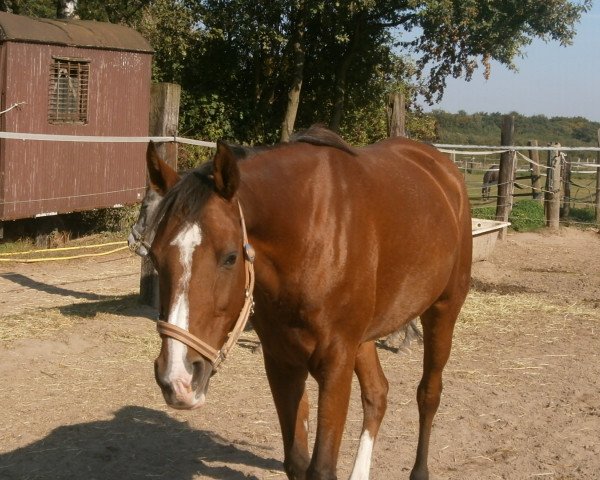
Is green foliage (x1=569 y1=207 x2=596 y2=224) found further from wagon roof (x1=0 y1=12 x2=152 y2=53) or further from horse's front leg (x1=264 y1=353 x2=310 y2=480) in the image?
horse's front leg (x1=264 y1=353 x2=310 y2=480)

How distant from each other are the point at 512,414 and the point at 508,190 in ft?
29.0

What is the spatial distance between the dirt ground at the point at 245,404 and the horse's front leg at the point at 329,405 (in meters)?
1.04

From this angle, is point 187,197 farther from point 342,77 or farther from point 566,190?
point 342,77

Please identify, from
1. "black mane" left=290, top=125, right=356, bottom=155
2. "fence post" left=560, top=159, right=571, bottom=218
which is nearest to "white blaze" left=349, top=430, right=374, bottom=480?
"black mane" left=290, top=125, right=356, bottom=155

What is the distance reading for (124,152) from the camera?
1298cm

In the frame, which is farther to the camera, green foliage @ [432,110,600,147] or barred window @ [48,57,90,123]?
green foliage @ [432,110,600,147]

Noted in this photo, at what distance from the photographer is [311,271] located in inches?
117

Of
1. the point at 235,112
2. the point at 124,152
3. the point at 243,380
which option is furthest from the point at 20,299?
the point at 235,112

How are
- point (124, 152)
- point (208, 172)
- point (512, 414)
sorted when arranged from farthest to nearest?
point (124, 152) < point (512, 414) < point (208, 172)

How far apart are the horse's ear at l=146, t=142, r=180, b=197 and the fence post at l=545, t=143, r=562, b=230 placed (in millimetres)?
12476

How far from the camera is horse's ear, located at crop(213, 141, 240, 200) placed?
2574mm

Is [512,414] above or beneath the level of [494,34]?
beneath

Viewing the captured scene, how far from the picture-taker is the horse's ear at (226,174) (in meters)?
2.57

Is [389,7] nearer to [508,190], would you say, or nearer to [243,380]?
[508,190]
